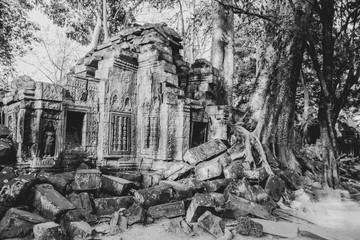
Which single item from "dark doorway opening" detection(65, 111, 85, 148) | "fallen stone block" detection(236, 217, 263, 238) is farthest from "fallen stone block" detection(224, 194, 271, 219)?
"dark doorway opening" detection(65, 111, 85, 148)

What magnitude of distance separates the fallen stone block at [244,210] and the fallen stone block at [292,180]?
1.60m

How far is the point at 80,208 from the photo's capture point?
3.99 meters

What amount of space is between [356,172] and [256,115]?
19.7 feet

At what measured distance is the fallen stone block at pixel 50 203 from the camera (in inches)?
141

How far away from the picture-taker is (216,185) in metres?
5.08

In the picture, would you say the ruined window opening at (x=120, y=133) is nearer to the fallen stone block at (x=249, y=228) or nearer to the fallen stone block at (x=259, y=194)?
the fallen stone block at (x=259, y=194)

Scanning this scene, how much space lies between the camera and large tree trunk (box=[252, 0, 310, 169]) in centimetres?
666

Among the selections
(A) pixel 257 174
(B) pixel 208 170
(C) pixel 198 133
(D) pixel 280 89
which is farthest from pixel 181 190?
(D) pixel 280 89

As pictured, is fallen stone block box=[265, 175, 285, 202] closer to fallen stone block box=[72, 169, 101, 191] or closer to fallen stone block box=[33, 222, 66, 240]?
fallen stone block box=[72, 169, 101, 191]

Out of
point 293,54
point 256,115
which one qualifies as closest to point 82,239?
point 256,115

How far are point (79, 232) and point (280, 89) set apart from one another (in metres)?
5.94

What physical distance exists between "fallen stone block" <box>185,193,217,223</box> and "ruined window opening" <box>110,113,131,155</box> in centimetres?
226

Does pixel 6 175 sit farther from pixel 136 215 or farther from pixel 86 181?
pixel 136 215

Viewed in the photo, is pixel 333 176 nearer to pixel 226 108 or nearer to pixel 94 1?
pixel 226 108
